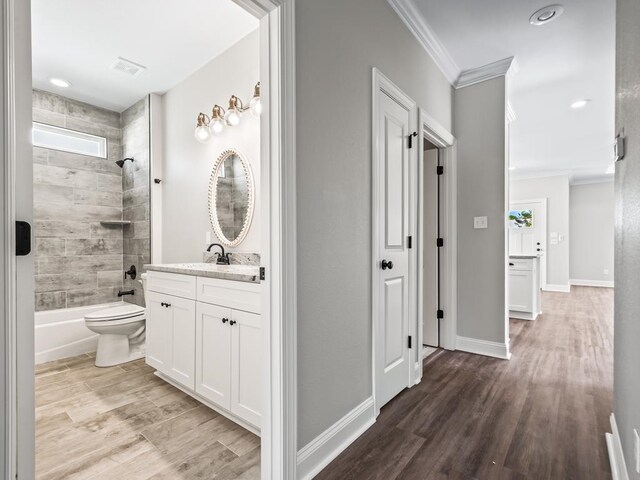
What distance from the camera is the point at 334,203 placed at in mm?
1644

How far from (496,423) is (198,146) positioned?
3220mm

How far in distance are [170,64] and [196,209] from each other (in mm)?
1368

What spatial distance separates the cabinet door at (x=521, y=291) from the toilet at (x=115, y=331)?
15.5ft

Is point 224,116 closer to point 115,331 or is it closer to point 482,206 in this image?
point 115,331

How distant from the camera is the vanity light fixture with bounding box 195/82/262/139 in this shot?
2.40m

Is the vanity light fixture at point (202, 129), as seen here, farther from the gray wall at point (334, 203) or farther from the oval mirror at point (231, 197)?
the gray wall at point (334, 203)

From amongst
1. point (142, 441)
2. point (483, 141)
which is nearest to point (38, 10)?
point (142, 441)

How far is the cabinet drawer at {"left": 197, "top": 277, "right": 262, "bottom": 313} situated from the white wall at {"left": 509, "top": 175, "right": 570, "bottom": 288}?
26.6 ft

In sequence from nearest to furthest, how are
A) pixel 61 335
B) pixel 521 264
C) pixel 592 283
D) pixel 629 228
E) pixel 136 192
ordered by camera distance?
pixel 629 228 → pixel 61 335 → pixel 136 192 → pixel 521 264 → pixel 592 283

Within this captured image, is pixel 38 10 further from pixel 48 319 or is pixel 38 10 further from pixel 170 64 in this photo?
pixel 48 319

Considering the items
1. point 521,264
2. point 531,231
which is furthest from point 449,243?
point 531,231

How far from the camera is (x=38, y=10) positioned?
229 cm

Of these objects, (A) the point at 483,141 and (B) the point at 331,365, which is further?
(A) the point at 483,141

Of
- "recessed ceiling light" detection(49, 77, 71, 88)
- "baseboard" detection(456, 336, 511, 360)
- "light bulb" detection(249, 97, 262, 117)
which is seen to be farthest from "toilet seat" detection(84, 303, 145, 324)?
"baseboard" detection(456, 336, 511, 360)
